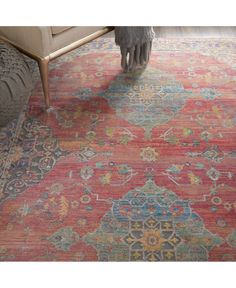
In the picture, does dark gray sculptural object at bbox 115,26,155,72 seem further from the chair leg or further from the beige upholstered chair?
the chair leg

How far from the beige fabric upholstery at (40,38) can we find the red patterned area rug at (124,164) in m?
0.29

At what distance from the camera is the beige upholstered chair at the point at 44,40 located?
1.48 meters

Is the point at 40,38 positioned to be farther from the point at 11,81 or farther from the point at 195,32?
the point at 195,32

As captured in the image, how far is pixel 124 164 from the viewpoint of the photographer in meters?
1.48

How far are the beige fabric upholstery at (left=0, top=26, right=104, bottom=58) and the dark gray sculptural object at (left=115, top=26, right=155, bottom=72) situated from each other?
0.55 feet

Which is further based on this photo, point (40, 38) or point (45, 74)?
point (45, 74)

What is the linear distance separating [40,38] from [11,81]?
230 mm

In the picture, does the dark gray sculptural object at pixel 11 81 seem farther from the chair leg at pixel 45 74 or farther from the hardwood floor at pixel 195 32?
the hardwood floor at pixel 195 32

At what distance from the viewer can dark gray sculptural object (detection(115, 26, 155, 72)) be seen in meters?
1.64

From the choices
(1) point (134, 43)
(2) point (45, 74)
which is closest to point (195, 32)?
(1) point (134, 43)

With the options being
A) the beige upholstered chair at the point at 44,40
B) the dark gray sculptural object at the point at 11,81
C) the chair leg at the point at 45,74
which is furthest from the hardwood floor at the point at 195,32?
the dark gray sculptural object at the point at 11,81

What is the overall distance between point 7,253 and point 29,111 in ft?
2.45

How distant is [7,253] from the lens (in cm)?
120

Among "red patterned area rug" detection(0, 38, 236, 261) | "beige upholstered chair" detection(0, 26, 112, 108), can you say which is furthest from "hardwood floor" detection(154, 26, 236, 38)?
"beige upholstered chair" detection(0, 26, 112, 108)
